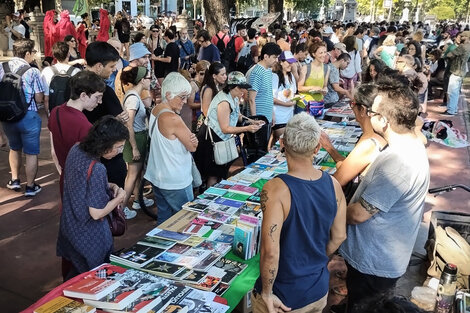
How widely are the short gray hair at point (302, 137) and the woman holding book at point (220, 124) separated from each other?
7.97 ft

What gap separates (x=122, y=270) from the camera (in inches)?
101

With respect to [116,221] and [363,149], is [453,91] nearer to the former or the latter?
[363,149]

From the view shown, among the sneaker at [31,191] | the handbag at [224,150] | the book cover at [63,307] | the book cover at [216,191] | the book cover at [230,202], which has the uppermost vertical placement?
the handbag at [224,150]

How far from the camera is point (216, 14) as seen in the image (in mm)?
13758

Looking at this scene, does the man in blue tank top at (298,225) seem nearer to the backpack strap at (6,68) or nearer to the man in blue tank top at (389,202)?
the man in blue tank top at (389,202)

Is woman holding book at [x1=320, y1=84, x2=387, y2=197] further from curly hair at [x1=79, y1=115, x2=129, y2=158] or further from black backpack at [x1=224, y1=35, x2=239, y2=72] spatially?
black backpack at [x1=224, y1=35, x2=239, y2=72]

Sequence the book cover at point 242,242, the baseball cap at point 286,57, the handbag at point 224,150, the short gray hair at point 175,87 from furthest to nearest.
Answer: the baseball cap at point 286,57 < the handbag at point 224,150 < the short gray hair at point 175,87 < the book cover at point 242,242

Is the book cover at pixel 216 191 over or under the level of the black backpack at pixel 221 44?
under

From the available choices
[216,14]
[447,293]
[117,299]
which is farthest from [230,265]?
[216,14]

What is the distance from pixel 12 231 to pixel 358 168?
3.89 meters

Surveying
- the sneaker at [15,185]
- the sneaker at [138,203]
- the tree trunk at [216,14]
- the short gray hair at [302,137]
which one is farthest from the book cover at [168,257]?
the tree trunk at [216,14]

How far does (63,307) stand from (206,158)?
281cm

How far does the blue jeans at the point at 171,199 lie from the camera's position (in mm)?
3912

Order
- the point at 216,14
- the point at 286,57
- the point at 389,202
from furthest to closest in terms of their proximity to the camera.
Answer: the point at 216,14
the point at 286,57
the point at 389,202
